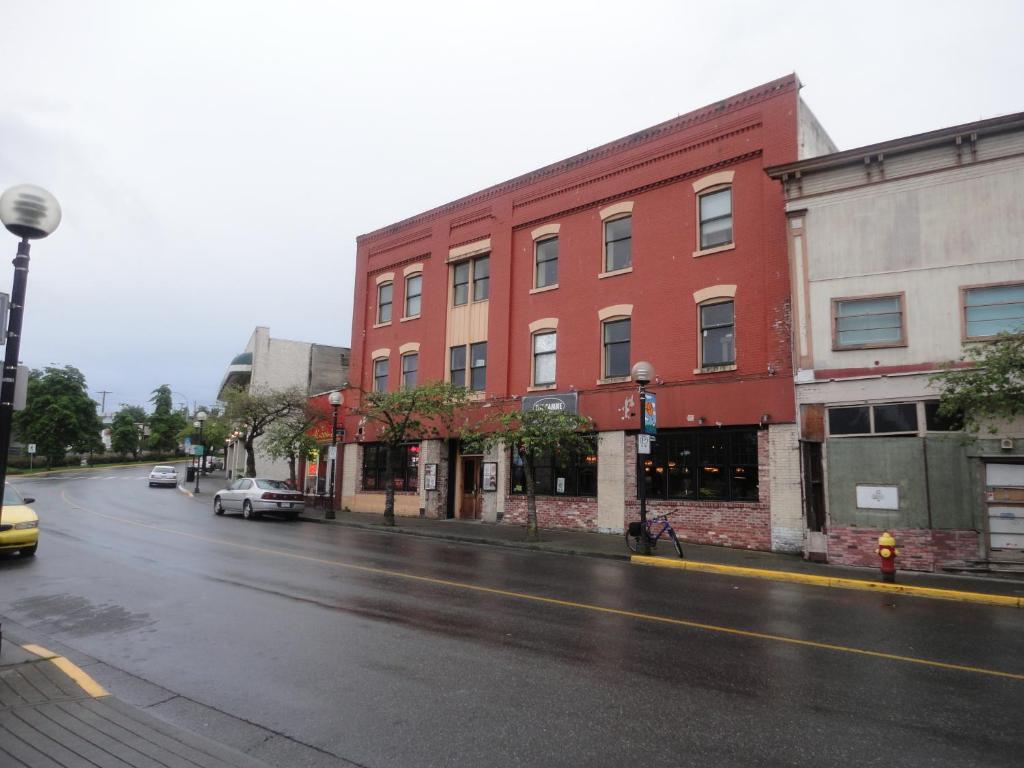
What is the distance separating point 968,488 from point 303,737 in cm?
1414

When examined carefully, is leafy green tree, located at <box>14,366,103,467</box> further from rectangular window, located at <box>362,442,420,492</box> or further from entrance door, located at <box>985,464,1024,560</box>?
entrance door, located at <box>985,464,1024,560</box>

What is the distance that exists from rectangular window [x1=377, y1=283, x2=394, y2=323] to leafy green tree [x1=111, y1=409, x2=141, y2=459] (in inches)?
2911

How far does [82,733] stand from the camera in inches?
169

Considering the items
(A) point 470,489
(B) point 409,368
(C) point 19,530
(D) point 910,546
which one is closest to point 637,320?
(D) point 910,546

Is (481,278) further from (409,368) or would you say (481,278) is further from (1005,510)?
(1005,510)

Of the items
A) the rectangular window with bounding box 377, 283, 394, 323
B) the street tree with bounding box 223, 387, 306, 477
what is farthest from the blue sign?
the street tree with bounding box 223, 387, 306, 477

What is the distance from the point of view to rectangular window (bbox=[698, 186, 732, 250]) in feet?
61.9

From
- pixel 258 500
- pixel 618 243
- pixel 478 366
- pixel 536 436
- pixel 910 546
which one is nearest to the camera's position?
pixel 910 546

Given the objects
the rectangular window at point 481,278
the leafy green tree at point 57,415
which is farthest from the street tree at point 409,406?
the leafy green tree at point 57,415

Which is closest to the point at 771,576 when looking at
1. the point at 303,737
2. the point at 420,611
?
the point at 420,611

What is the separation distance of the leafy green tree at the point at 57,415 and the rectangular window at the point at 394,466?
56.9m

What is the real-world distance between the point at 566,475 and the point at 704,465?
15.5ft

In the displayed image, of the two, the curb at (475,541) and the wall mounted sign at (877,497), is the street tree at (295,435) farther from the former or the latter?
the wall mounted sign at (877,497)

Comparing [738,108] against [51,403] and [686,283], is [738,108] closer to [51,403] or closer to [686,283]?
[686,283]
